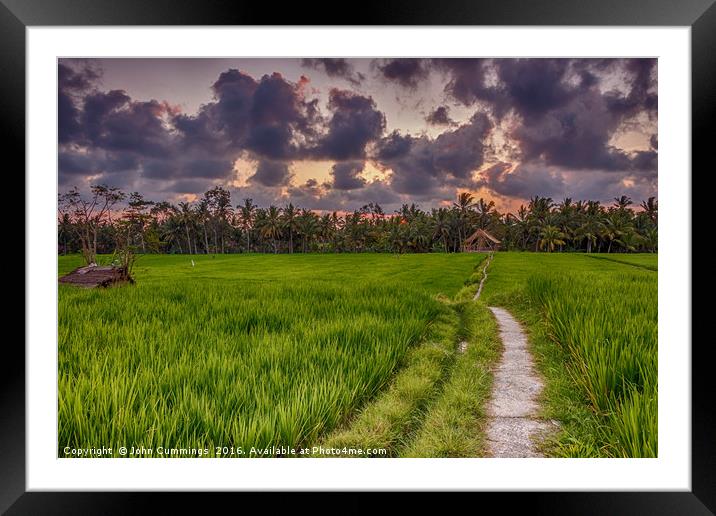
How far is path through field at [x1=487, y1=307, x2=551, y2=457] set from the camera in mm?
1444

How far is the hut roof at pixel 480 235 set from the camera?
3027 mm

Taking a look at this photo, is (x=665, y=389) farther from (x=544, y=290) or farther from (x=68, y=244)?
(x=68, y=244)

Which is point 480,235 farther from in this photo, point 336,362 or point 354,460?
point 354,460

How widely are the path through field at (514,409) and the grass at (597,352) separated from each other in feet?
0.23

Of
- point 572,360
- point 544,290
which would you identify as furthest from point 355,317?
point 544,290

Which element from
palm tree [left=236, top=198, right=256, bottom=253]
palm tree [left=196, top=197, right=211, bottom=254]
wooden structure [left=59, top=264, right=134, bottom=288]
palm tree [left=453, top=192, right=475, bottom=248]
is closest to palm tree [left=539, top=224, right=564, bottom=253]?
palm tree [left=453, top=192, right=475, bottom=248]

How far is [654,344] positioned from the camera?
1787mm

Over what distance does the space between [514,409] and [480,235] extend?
185 centimetres

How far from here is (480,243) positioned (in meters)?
3.33

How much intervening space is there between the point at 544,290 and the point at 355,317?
1717 mm

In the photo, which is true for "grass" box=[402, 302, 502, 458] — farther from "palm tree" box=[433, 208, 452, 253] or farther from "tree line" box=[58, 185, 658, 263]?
"palm tree" box=[433, 208, 452, 253]

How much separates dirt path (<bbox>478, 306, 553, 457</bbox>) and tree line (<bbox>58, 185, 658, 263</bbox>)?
1018 mm
